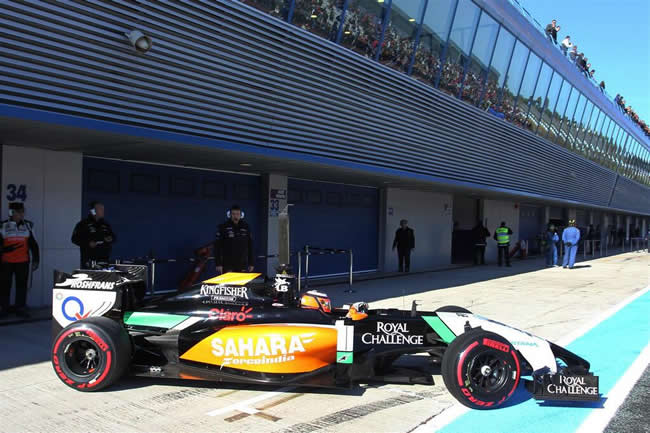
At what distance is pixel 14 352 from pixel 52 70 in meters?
3.34

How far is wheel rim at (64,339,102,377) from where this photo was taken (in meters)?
4.81

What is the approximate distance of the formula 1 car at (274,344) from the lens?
15.1 ft

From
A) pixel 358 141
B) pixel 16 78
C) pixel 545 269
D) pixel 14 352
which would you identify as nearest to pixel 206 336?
pixel 14 352

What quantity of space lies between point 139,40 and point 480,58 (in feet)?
38.3

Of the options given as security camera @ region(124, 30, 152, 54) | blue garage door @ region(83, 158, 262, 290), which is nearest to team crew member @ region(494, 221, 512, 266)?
blue garage door @ region(83, 158, 262, 290)

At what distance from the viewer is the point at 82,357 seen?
16.2 feet

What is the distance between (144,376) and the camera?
499 centimetres

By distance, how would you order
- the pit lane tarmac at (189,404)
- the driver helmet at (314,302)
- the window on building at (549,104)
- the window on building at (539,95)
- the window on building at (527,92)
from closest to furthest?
the pit lane tarmac at (189,404) → the driver helmet at (314,302) → the window on building at (527,92) → the window on building at (539,95) → the window on building at (549,104)

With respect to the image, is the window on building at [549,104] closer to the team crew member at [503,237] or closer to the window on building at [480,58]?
the team crew member at [503,237]

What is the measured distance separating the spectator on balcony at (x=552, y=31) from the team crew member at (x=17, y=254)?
19792 millimetres

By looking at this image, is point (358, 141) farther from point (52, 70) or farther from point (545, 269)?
point (545, 269)

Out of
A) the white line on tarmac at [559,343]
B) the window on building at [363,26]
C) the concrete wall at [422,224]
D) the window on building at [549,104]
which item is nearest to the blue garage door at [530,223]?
the window on building at [549,104]

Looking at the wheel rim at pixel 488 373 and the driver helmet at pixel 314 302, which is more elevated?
the driver helmet at pixel 314 302

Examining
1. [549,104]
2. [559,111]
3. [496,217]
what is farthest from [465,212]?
[559,111]
